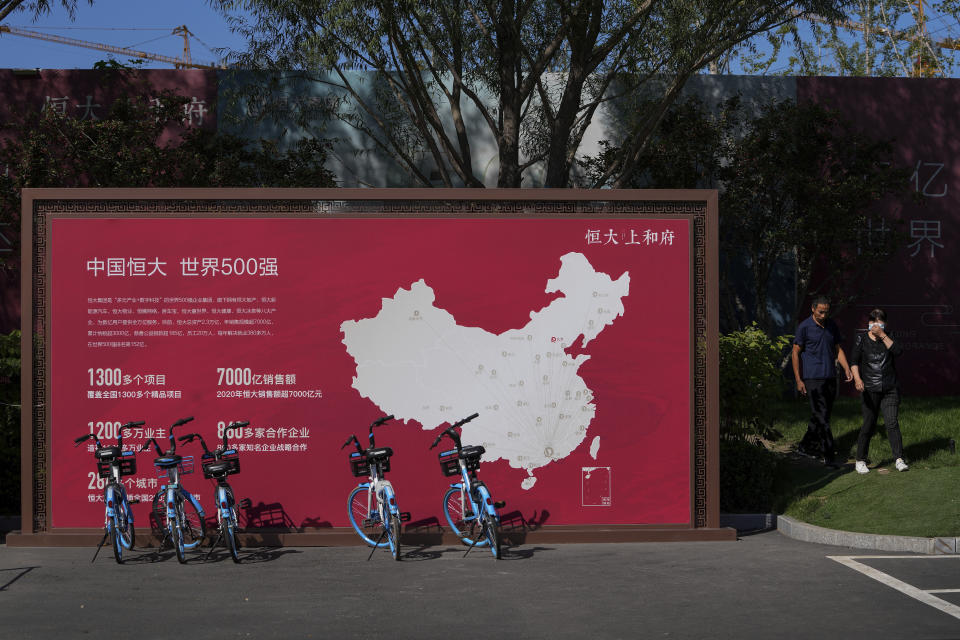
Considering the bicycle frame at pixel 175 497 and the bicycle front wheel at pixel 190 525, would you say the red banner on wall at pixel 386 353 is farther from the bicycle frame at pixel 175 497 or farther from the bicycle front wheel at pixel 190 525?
the bicycle frame at pixel 175 497

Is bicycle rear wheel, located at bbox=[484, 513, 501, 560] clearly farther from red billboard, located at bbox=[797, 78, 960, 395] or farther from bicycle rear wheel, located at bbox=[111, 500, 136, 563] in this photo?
red billboard, located at bbox=[797, 78, 960, 395]

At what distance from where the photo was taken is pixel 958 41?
55.7 metres

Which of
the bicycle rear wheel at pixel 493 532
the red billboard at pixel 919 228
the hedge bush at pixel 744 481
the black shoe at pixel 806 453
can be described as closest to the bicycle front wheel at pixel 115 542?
the bicycle rear wheel at pixel 493 532

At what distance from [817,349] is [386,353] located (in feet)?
17.9

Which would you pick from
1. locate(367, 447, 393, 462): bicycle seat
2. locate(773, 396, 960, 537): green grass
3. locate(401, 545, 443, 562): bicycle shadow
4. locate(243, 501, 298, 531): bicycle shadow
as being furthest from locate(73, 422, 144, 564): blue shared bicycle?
locate(773, 396, 960, 537): green grass

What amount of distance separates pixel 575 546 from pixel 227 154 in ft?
38.8

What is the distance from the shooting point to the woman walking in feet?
37.3

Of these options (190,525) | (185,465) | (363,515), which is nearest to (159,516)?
(190,525)

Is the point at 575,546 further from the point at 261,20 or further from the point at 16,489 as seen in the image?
the point at 261,20

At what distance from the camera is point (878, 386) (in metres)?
11.4

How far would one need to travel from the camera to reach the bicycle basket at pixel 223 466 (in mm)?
8969

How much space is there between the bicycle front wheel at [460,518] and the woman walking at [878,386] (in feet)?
15.3

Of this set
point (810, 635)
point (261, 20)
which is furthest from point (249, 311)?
point (261, 20)

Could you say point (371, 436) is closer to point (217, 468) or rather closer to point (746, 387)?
point (217, 468)
